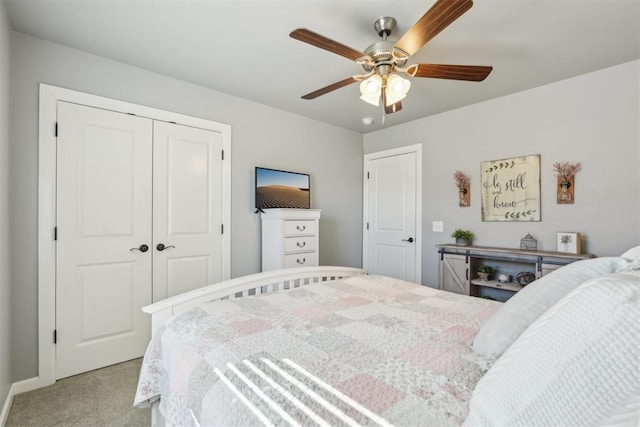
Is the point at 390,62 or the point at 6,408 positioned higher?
the point at 390,62

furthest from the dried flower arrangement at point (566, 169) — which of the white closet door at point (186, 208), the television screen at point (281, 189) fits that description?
the white closet door at point (186, 208)

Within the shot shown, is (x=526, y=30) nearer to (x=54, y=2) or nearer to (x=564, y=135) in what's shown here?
(x=564, y=135)

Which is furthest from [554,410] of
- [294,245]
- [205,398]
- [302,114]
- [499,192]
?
[302,114]

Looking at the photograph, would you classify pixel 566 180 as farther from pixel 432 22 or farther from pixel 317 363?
pixel 317 363

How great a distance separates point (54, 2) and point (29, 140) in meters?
0.93

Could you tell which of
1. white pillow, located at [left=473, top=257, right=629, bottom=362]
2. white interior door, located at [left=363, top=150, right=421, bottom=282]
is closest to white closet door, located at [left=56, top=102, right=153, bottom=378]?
white pillow, located at [left=473, top=257, right=629, bottom=362]

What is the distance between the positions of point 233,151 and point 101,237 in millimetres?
1395

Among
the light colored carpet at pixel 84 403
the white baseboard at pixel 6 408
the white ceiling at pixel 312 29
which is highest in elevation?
the white ceiling at pixel 312 29

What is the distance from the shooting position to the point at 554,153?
2.86 metres

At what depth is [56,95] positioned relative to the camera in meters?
2.26

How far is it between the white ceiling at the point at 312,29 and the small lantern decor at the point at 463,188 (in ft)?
3.07

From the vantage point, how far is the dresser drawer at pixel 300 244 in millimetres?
3131

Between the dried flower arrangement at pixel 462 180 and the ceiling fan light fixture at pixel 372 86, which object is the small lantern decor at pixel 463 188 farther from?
the ceiling fan light fixture at pixel 372 86

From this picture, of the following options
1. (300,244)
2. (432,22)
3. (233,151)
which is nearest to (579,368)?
(432,22)
